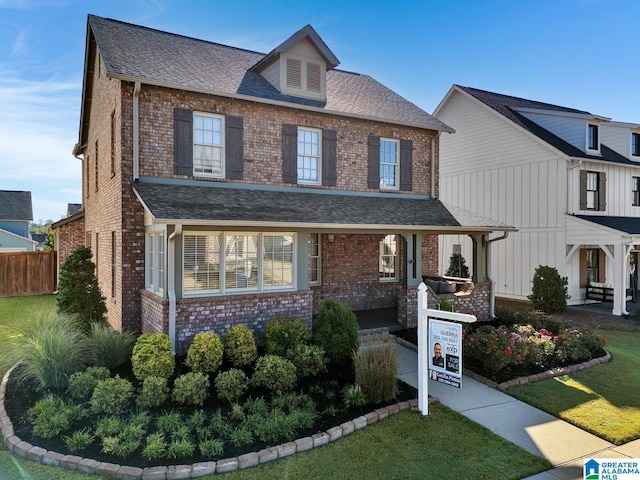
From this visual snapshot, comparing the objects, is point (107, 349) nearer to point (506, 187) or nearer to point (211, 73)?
point (211, 73)

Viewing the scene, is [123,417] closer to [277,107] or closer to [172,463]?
[172,463]

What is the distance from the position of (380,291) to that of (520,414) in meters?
7.71

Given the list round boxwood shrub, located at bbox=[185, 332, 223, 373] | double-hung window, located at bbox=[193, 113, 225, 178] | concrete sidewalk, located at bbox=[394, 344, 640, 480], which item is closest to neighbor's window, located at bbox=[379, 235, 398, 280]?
double-hung window, located at bbox=[193, 113, 225, 178]

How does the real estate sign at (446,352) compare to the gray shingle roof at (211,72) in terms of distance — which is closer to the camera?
the real estate sign at (446,352)

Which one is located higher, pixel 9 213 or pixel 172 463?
pixel 9 213

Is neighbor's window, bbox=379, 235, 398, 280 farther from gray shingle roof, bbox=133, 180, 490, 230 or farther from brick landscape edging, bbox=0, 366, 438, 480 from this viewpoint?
brick landscape edging, bbox=0, 366, 438, 480

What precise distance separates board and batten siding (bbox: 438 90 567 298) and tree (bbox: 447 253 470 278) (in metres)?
0.54

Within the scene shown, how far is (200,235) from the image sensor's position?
31.0ft

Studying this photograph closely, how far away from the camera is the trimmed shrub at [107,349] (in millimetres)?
8094

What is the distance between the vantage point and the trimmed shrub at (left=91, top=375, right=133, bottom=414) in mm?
6223

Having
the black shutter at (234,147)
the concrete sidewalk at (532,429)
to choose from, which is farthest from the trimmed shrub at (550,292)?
the black shutter at (234,147)

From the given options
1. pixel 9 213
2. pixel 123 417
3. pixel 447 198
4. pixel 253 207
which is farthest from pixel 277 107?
pixel 9 213

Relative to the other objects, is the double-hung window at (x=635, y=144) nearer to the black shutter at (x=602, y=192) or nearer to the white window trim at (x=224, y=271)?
the black shutter at (x=602, y=192)
